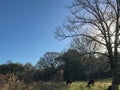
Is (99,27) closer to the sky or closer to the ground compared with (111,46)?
closer to the sky

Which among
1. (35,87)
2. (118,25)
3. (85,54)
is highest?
(118,25)

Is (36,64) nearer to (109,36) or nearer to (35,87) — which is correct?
(109,36)

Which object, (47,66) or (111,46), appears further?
(47,66)


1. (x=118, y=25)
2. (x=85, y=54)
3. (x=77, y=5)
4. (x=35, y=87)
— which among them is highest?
(x=77, y=5)

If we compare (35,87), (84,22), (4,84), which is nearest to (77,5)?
(84,22)

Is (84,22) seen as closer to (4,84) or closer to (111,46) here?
(111,46)

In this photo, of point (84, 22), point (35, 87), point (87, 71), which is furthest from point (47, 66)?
point (35, 87)

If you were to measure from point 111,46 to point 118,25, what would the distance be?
2.25m

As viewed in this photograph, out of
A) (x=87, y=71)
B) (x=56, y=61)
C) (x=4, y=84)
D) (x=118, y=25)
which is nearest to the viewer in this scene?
(x=4, y=84)

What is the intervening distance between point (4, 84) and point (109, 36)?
1740 cm

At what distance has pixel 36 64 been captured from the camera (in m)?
95.8

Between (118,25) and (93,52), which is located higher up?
(118,25)

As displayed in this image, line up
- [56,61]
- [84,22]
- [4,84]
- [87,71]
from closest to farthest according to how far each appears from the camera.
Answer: [4,84] < [84,22] < [87,71] < [56,61]

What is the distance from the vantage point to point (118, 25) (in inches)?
1165
